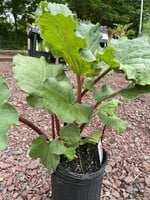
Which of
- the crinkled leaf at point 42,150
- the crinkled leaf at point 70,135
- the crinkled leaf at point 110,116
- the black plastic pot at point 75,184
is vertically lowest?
the black plastic pot at point 75,184

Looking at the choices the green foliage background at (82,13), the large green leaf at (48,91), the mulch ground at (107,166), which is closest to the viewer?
the large green leaf at (48,91)

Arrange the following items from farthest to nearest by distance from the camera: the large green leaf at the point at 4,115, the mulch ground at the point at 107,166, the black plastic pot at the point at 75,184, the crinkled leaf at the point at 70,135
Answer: the mulch ground at the point at 107,166
the black plastic pot at the point at 75,184
the crinkled leaf at the point at 70,135
the large green leaf at the point at 4,115

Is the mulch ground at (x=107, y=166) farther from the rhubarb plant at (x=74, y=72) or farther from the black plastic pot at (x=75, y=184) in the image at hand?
the rhubarb plant at (x=74, y=72)

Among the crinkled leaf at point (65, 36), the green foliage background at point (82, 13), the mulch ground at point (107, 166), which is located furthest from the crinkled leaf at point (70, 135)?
the green foliage background at point (82, 13)

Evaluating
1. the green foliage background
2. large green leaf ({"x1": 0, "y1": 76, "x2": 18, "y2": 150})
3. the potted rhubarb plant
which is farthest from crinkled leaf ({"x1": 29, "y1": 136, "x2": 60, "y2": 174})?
the green foliage background

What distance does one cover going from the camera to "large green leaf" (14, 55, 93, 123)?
40.3 inches

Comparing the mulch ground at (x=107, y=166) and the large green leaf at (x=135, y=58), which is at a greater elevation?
the large green leaf at (x=135, y=58)

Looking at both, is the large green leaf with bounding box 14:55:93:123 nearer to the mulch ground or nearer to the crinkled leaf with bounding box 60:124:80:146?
the crinkled leaf with bounding box 60:124:80:146

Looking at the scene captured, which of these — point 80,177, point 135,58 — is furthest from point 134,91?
point 80,177

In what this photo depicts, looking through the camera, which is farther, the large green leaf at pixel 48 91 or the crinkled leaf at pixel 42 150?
the crinkled leaf at pixel 42 150

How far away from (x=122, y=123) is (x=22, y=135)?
1.06 m

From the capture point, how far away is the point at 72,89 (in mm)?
1167

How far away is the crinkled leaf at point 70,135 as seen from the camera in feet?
3.77

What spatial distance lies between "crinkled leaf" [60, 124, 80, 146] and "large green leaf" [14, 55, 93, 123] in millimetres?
95
